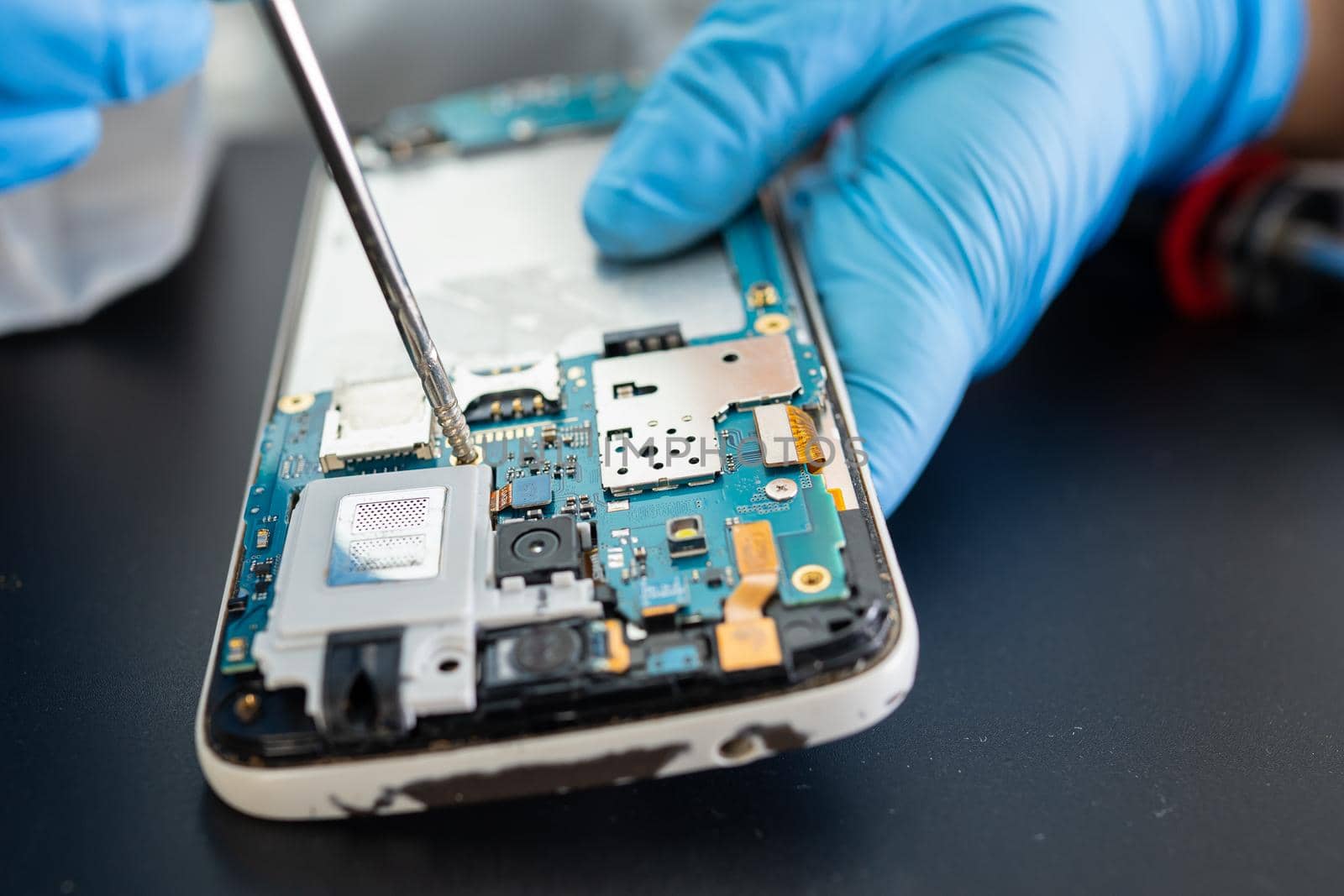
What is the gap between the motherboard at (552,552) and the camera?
4.75 ft

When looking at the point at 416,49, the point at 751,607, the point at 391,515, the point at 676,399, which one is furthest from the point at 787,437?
the point at 416,49

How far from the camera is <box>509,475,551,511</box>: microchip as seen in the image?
169 centimetres

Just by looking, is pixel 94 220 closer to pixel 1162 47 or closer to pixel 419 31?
pixel 419 31

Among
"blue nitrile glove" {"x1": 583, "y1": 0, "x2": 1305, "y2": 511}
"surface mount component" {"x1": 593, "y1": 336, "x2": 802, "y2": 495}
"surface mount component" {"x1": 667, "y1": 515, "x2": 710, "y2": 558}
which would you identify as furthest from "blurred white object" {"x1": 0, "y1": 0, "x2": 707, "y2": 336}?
"surface mount component" {"x1": 667, "y1": 515, "x2": 710, "y2": 558}

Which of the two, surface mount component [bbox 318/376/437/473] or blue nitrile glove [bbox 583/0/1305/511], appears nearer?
surface mount component [bbox 318/376/437/473]

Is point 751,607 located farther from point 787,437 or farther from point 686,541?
point 787,437

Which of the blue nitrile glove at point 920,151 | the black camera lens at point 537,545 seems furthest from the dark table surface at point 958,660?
the black camera lens at point 537,545

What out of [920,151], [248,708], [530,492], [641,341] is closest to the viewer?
[248,708]

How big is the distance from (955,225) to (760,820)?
46.0 inches

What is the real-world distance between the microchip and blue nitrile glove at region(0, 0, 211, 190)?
1184mm

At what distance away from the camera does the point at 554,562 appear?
1.57m

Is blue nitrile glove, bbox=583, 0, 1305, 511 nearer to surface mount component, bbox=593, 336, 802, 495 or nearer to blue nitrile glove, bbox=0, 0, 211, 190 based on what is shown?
surface mount component, bbox=593, 336, 802, 495

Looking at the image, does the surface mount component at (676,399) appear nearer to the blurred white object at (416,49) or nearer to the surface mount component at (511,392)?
the surface mount component at (511,392)

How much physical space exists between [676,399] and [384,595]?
23.1 inches
